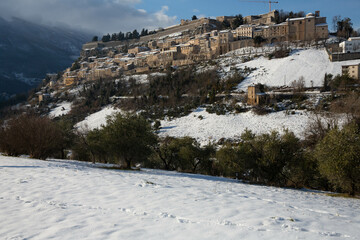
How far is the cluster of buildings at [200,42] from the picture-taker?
84.9m

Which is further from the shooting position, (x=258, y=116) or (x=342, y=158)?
(x=258, y=116)

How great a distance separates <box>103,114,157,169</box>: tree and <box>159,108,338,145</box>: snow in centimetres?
2496

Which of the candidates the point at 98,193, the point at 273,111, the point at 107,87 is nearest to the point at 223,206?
the point at 98,193

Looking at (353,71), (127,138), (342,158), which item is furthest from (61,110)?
(342,158)

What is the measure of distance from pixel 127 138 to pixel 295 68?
5916 centimetres

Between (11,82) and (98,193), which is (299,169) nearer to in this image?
(98,193)

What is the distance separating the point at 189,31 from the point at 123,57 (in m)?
36.6

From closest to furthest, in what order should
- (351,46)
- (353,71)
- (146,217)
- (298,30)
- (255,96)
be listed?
1. (146,217)
2. (353,71)
3. (255,96)
4. (351,46)
5. (298,30)

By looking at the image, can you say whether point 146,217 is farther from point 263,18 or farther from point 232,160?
point 263,18

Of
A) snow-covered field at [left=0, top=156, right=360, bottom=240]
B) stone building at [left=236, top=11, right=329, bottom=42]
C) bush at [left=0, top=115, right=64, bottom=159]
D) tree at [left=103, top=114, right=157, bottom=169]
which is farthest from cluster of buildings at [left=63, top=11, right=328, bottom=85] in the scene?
snow-covered field at [left=0, top=156, right=360, bottom=240]

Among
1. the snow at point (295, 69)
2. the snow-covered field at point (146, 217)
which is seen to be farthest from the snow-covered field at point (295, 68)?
the snow-covered field at point (146, 217)

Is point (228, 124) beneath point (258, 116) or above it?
beneath

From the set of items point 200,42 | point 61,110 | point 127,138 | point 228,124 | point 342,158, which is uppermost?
point 200,42

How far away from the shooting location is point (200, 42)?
105 m
